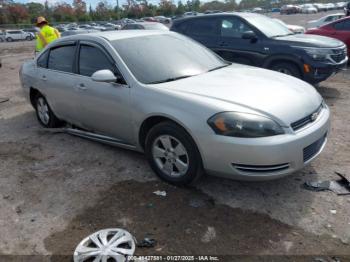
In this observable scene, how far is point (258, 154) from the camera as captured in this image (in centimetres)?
324

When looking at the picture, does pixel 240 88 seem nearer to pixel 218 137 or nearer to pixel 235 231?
pixel 218 137

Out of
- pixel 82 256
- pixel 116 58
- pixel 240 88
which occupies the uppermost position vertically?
pixel 116 58

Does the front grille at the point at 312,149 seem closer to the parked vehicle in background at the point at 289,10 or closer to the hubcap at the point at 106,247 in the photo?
the hubcap at the point at 106,247

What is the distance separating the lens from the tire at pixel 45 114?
19.1ft

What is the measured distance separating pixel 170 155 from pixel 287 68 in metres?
4.58

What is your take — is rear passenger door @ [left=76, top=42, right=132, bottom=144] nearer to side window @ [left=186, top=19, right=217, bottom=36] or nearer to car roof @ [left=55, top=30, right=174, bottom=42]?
car roof @ [left=55, top=30, right=174, bottom=42]

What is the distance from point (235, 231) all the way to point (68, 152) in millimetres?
2830

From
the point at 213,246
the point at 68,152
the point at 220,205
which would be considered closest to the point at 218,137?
the point at 220,205

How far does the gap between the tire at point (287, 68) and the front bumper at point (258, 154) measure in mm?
4037

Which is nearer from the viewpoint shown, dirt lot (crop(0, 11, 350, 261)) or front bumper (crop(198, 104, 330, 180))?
dirt lot (crop(0, 11, 350, 261))

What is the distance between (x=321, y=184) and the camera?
149 inches

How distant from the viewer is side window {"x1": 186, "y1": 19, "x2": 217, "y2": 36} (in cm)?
845

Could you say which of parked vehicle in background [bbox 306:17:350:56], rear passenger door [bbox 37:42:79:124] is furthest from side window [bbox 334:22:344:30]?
rear passenger door [bbox 37:42:79:124]

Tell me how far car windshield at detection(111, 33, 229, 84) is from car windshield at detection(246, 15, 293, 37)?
11.3 feet
